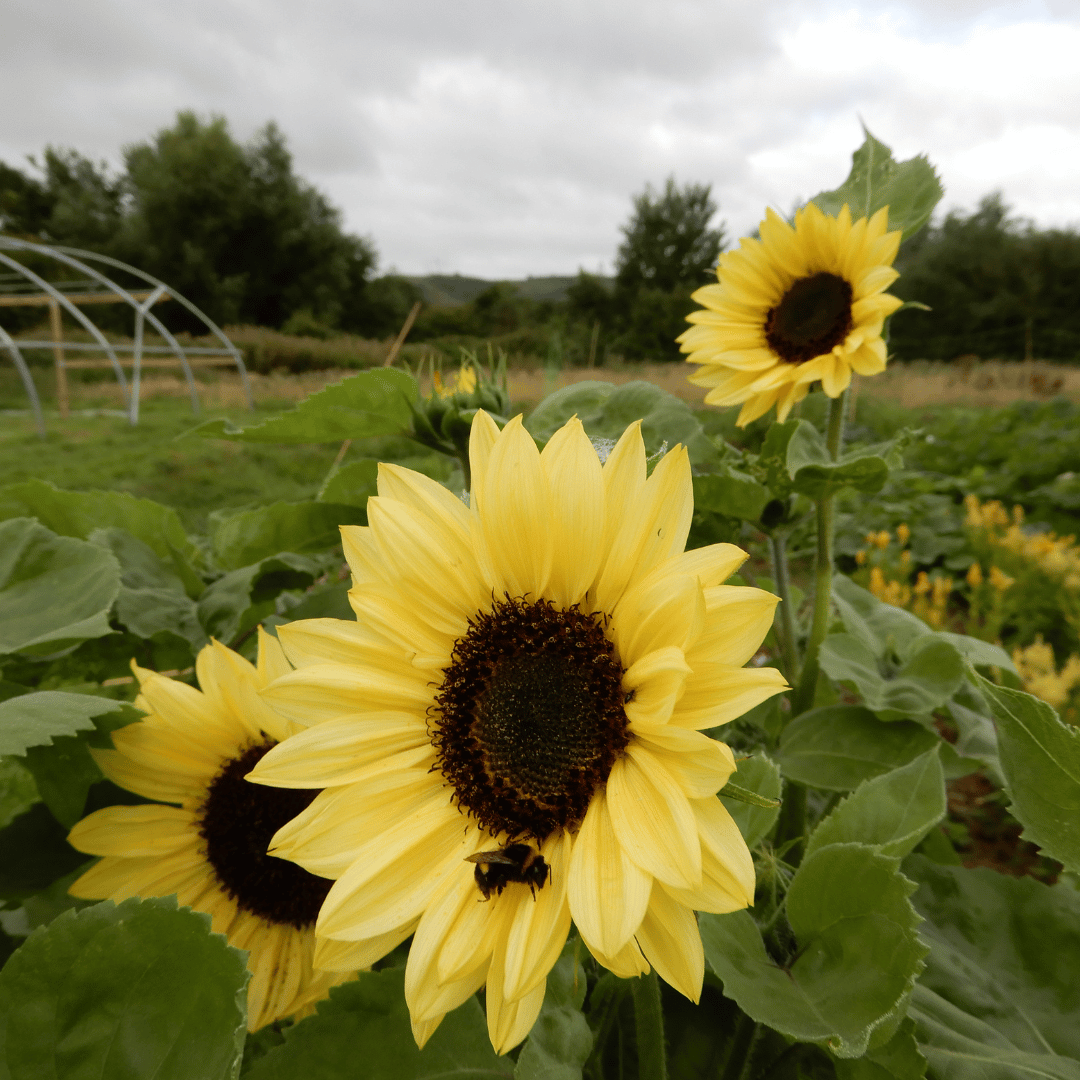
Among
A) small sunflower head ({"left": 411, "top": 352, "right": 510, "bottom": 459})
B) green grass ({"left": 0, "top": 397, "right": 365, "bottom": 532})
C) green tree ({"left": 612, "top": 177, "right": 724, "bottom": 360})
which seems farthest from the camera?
green tree ({"left": 612, "top": 177, "right": 724, "bottom": 360})

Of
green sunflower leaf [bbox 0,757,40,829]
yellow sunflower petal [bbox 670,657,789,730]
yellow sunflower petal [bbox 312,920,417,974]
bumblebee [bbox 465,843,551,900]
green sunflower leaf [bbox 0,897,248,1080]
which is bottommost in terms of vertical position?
green sunflower leaf [bbox 0,757,40,829]

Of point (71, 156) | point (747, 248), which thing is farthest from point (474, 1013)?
A: point (71, 156)

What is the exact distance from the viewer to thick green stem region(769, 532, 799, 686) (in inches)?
36.2

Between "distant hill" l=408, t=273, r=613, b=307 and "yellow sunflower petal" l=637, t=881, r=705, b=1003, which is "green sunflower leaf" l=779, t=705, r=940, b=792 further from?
"distant hill" l=408, t=273, r=613, b=307

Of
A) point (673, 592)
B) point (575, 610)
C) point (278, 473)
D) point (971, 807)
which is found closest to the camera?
point (673, 592)

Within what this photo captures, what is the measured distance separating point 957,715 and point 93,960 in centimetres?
91

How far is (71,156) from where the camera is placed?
20.5 metres

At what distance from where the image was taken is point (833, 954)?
0.52 meters

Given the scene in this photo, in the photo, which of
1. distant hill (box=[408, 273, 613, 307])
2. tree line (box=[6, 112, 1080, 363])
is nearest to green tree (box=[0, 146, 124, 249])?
tree line (box=[6, 112, 1080, 363])

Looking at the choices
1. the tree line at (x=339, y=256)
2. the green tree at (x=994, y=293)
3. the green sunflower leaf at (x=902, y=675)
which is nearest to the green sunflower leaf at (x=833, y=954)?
the green sunflower leaf at (x=902, y=675)

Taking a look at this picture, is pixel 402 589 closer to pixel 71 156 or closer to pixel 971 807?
pixel 971 807

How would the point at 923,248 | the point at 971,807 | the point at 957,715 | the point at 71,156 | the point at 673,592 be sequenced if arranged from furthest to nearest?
the point at 71,156, the point at 923,248, the point at 971,807, the point at 957,715, the point at 673,592

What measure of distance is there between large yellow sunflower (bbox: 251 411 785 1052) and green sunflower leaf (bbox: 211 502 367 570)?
44 cm

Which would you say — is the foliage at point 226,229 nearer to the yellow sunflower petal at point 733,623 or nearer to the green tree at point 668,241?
the green tree at point 668,241
